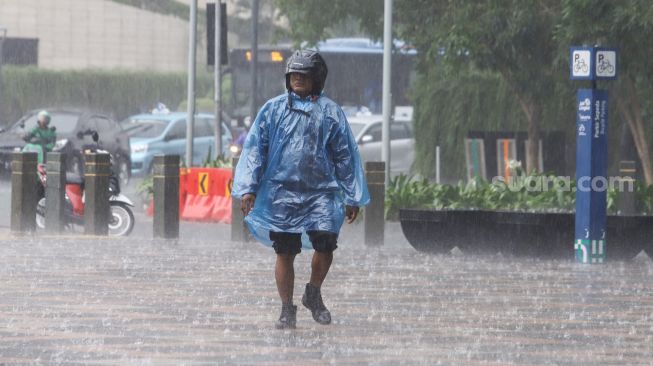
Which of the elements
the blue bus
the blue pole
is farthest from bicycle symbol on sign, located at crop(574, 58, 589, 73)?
the blue bus

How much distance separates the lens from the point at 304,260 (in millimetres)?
17859

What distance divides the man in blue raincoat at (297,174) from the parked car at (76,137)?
2718cm

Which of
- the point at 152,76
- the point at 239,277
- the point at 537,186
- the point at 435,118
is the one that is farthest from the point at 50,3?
the point at 239,277

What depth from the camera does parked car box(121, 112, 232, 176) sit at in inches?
1676

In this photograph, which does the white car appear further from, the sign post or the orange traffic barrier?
the sign post

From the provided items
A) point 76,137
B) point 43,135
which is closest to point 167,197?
point 43,135

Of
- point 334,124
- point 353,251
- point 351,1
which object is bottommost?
point 353,251

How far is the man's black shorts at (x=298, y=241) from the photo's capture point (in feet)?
36.1

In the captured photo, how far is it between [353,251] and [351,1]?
16.9 metres

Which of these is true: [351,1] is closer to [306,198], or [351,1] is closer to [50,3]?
[306,198]

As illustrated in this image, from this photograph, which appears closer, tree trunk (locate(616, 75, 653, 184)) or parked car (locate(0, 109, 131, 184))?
tree trunk (locate(616, 75, 653, 184))

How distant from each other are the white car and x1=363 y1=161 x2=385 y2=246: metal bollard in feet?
58.2

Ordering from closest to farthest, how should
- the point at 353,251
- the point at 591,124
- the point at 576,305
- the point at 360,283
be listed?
the point at 576,305 < the point at 360,283 < the point at 591,124 < the point at 353,251

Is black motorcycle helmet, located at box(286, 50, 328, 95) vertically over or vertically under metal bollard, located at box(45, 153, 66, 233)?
over
